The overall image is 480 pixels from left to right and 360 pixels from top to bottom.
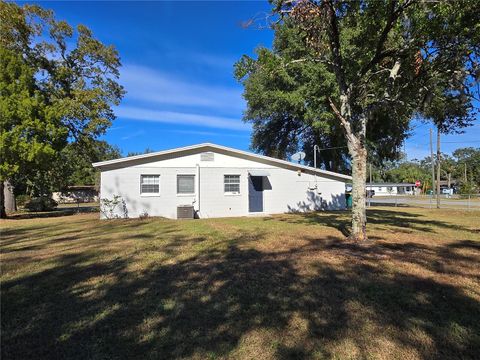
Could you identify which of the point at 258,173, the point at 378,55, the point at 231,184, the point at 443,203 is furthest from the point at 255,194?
the point at 443,203

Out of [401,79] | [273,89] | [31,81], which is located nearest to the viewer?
[401,79]

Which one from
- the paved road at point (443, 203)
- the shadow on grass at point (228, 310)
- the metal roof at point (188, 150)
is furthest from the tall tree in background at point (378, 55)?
the paved road at point (443, 203)

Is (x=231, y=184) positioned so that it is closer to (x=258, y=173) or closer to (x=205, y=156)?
(x=258, y=173)

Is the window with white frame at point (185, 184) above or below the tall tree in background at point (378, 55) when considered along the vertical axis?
below

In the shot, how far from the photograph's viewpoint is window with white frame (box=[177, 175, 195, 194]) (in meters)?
17.1

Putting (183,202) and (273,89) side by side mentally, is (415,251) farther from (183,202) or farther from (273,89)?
(273,89)

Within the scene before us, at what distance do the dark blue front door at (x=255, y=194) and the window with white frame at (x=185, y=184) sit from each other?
304cm

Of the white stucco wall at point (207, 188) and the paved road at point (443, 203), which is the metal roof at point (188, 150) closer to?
the white stucco wall at point (207, 188)

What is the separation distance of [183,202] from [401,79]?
11038mm

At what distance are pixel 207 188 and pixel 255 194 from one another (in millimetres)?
2681

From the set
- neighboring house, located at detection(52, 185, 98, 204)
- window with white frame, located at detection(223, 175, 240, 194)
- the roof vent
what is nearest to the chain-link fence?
window with white frame, located at detection(223, 175, 240, 194)

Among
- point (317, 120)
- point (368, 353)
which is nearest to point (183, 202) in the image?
point (317, 120)

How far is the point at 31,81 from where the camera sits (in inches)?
733

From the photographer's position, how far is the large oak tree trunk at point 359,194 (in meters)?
8.53
